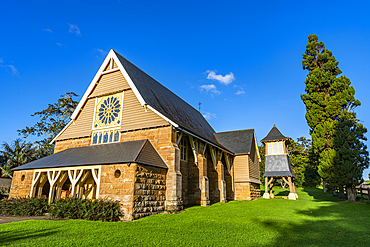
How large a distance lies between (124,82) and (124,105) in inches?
71.7

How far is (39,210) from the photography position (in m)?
12.4

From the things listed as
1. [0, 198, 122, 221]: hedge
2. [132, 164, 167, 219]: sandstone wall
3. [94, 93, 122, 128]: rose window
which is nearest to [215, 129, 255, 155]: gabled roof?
[132, 164, 167, 219]: sandstone wall

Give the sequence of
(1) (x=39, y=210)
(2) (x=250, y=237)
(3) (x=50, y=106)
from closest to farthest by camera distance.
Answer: (2) (x=250, y=237), (1) (x=39, y=210), (3) (x=50, y=106)

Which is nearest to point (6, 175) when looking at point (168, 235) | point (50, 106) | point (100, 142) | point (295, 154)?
point (50, 106)

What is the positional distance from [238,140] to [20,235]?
2449 centimetres

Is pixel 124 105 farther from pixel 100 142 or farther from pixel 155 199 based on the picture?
pixel 155 199

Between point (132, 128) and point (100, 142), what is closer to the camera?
point (132, 128)

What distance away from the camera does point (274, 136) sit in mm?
27703

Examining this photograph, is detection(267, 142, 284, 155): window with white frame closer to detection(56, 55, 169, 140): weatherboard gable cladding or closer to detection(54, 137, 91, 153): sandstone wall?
detection(56, 55, 169, 140): weatherboard gable cladding

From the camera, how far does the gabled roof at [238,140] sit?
2646 centimetres

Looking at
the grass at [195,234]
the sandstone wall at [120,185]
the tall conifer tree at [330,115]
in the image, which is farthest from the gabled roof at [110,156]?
the tall conifer tree at [330,115]

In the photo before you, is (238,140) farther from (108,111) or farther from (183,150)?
(108,111)

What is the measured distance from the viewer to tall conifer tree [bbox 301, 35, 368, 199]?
1723 centimetres

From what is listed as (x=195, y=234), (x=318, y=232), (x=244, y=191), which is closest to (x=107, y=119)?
(x=195, y=234)
